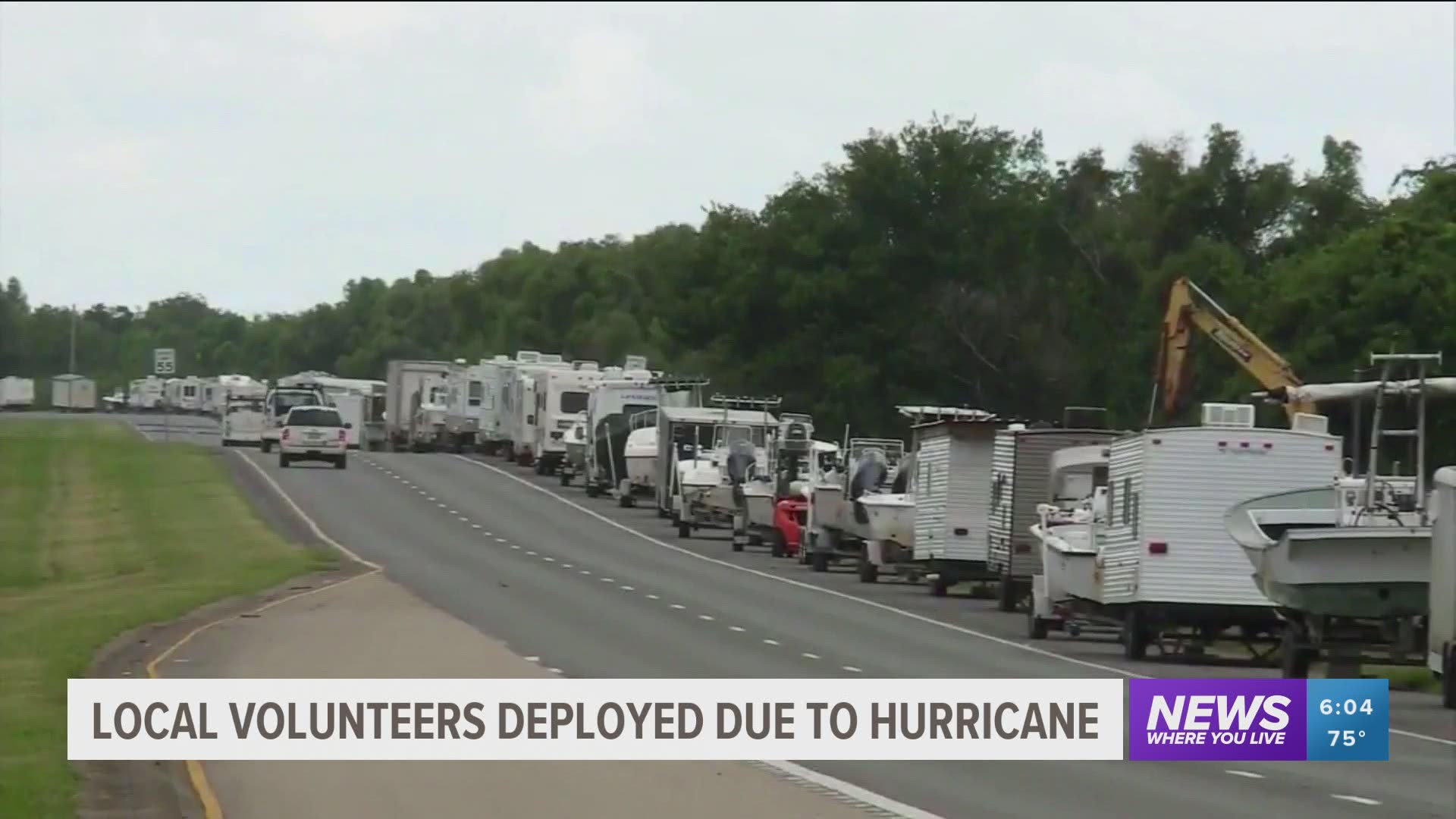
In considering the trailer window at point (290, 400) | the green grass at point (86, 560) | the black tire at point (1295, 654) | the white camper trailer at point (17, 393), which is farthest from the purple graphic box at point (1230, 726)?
the white camper trailer at point (17, 393)

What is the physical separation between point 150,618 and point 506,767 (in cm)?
1502

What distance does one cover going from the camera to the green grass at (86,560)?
61.7 feet

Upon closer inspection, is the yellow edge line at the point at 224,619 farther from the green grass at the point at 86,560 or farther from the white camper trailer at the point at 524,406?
the white camper trailer at the point at 524,406

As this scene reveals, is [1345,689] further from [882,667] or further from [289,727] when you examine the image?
[289,727]

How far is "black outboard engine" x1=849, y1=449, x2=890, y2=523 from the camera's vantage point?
44312 millimetres

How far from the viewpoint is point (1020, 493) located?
3691cm

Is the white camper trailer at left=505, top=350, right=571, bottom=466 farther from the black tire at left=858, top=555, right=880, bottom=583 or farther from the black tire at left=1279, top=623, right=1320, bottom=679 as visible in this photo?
the black tire at left=1279, top=623, right=1320, bottom=679

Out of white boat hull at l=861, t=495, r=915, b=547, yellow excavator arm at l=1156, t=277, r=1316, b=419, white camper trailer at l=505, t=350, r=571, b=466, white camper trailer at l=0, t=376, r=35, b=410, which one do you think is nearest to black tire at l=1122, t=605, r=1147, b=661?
white boat hull at l=861, t=495, r=915, b=547

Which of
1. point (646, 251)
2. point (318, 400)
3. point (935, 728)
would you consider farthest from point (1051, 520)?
point (646, 251)

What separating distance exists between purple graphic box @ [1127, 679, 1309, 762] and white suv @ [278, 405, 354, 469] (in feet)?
160

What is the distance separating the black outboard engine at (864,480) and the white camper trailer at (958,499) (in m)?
3.44

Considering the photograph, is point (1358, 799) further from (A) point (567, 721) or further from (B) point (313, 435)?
(B) point (313, 435)

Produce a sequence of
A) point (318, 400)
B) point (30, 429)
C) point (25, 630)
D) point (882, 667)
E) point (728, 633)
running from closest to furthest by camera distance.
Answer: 1. point (882, 667)
2. point (25, 630)
3. point (728, 633)
4. point (318, 400)
5. point (30, 429)

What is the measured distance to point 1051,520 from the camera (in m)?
33.6
